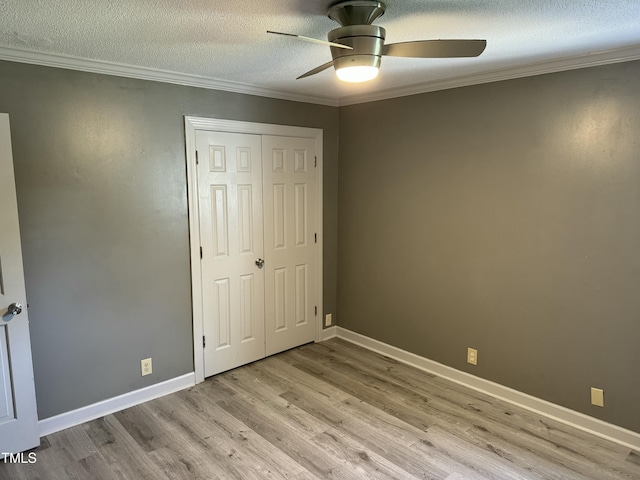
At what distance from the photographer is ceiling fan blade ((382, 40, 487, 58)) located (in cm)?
172

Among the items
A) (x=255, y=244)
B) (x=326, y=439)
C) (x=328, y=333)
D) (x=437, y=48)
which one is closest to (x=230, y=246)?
(x=255, y=244)

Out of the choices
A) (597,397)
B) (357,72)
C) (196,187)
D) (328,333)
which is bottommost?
(328,333)

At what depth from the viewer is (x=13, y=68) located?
247 centimetres

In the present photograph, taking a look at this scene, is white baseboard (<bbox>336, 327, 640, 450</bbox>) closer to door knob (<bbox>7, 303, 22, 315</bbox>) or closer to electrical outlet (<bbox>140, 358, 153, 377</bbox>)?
electrical outlet (<bbox>140, 358, 153, 377</bbox>)

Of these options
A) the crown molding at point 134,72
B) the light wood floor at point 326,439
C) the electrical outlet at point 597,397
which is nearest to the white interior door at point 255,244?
the crown molding at point 134,72

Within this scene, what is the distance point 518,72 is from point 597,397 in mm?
2152

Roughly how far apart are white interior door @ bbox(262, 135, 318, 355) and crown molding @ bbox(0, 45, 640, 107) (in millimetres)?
477

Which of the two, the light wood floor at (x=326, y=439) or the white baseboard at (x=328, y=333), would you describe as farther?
the white baseboard at (x=328, y=333)

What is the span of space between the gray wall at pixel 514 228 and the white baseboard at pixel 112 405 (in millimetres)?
1783

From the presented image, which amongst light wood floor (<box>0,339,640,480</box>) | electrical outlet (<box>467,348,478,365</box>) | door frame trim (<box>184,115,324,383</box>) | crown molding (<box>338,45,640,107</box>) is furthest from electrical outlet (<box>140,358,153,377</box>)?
crown molding (<box>338,45,640,107</box>)

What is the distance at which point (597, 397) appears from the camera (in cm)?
276

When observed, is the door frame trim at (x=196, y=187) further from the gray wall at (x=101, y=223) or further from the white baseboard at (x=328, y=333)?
the white baseboard at (x=328, y=333)

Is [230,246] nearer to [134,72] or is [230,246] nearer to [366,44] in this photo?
[134,72]

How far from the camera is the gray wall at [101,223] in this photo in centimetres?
261
